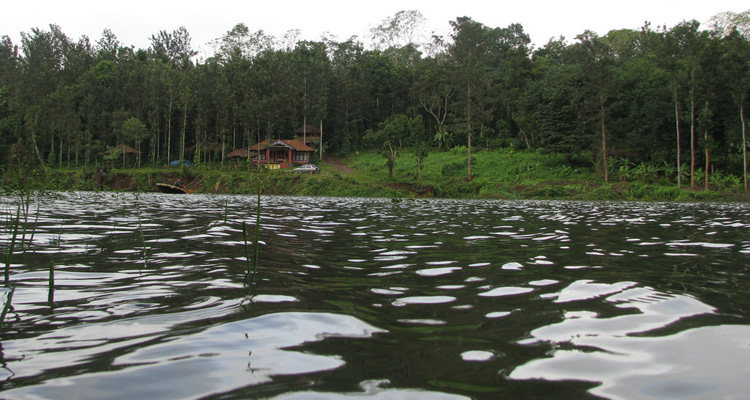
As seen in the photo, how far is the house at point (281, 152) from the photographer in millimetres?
60188

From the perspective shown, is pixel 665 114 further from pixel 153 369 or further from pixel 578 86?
pixel 153 369

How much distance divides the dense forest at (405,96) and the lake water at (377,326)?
20236 mm

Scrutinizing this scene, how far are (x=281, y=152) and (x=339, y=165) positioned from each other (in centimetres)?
846

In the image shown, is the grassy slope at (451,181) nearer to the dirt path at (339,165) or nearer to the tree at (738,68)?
the dirt path at (339,165)

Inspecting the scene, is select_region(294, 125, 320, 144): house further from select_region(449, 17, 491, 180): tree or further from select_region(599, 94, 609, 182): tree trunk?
select_region(599, 94, 609, 182): tree trunk

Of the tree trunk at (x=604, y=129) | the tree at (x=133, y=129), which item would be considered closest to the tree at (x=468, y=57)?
the tree trunk at (x=604, y=129)

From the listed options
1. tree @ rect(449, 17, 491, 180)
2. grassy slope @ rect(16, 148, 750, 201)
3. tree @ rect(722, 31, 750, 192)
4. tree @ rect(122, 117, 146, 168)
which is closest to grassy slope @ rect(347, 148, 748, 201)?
grassy slope @ rect(16, 148, 750, 201)

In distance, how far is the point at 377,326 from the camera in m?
2.84

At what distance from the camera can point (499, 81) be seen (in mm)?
68188

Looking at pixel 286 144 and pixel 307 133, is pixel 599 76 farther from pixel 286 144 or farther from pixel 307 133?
pixel 307 133

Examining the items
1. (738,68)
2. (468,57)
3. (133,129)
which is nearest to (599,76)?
(738,68)

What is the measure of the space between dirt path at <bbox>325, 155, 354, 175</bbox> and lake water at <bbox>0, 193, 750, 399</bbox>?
50262mm

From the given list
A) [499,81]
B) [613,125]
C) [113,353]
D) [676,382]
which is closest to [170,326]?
[113,353]

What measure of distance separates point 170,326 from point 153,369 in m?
0.73
